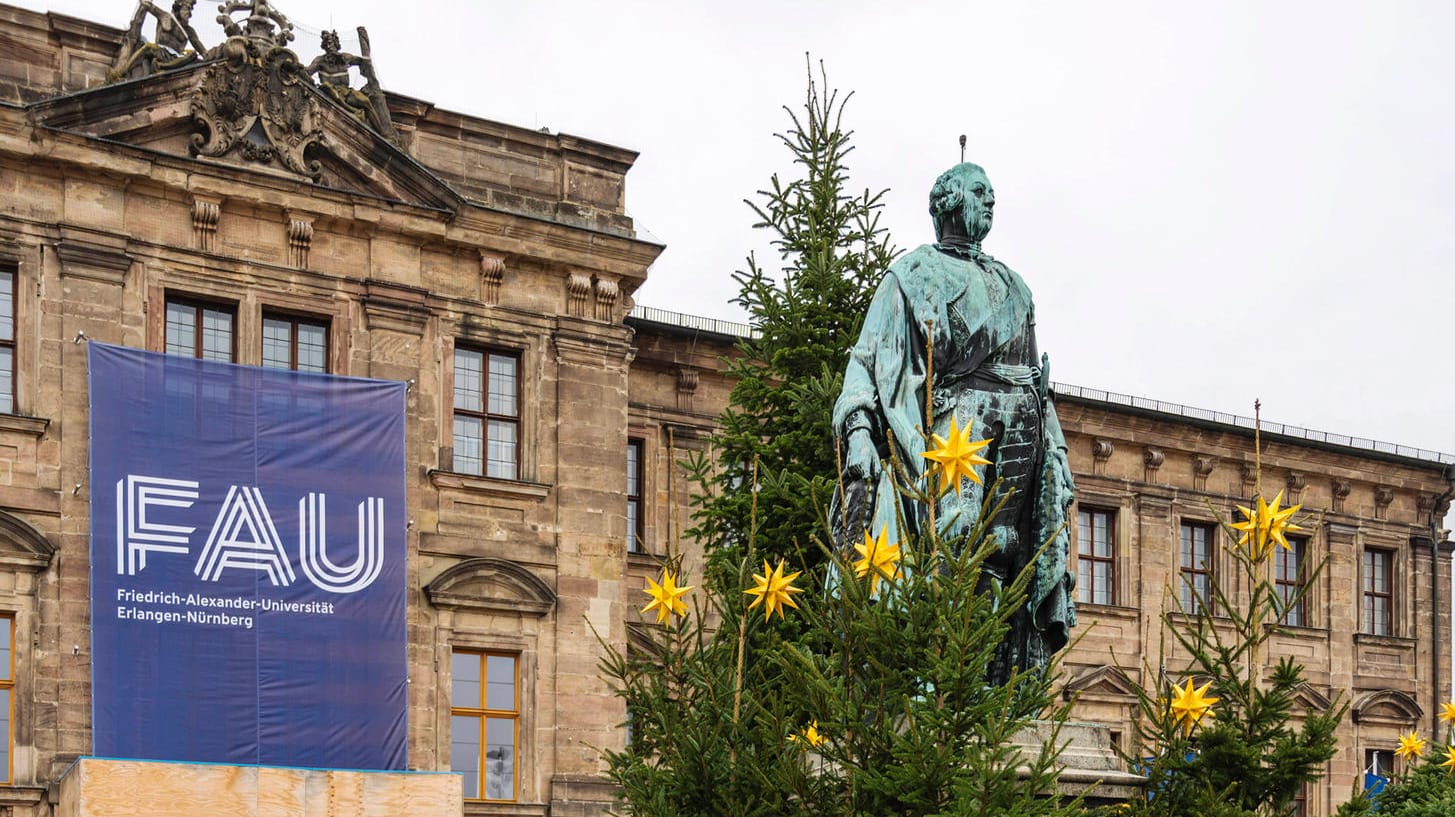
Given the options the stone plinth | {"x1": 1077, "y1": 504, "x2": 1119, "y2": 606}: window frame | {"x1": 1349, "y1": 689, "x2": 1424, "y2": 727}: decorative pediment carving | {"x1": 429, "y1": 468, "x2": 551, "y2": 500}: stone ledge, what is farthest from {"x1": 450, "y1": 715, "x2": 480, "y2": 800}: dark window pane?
{"x1": 1349, "y1": 689, "x2": 1424, "y2": 727}: decorative pediment carving

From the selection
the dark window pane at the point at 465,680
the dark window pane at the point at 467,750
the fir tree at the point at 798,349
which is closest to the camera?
the fir tree at the point at 798,349

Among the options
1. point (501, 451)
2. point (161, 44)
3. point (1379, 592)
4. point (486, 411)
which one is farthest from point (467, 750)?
point (1379, 592)

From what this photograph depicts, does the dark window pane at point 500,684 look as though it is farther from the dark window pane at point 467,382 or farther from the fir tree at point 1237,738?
the fir tree at point 1237,738

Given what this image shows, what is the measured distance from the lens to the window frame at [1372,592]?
37.4m

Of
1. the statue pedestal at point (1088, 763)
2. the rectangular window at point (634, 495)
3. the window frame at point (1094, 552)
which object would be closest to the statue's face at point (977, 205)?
the statue pedestal at point (1088, 763)

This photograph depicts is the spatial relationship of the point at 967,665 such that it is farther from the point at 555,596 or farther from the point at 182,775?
the point at 555,596

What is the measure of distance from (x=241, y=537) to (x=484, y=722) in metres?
3.78

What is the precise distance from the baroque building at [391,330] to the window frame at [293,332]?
0.04 meters

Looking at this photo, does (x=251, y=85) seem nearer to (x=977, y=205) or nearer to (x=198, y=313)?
(x=198, y=313)

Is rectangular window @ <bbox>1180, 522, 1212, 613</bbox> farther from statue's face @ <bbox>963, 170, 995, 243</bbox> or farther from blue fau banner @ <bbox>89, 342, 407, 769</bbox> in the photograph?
statue's face @ <bbox>963, 170, 995, 243</bbox>

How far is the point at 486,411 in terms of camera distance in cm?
2619

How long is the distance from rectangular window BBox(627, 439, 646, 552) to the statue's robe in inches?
770

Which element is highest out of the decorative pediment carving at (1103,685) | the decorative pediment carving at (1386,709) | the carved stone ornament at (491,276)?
the carved stone ornament at (491,276)

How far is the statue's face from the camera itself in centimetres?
948
